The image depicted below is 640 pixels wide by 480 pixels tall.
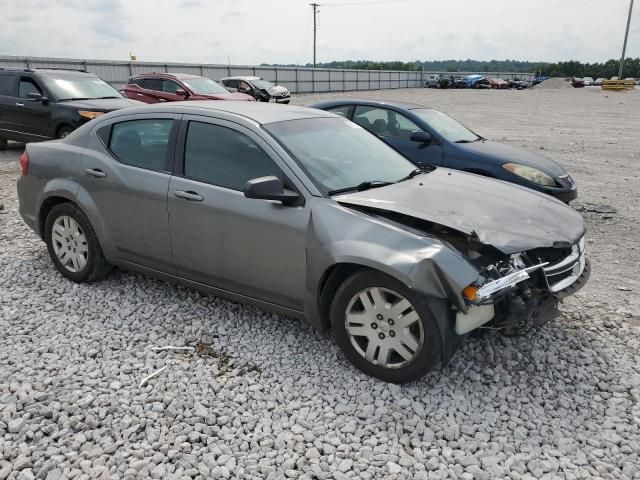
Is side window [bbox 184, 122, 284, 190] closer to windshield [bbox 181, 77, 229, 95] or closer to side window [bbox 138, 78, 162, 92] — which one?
windshield [bbox 181, 77, 229, 95]

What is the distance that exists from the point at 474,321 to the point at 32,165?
13.3 feet

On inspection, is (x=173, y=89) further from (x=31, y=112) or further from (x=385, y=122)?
(x=385, y=122)

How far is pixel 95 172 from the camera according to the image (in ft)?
14.6

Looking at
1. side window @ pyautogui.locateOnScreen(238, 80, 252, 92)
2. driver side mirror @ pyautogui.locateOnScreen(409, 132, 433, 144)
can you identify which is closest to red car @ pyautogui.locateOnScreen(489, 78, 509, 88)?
side window @ pyautogui.locateOnScreen(238, 80, 252, 92)

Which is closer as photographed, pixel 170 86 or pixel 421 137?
pixel 421 137

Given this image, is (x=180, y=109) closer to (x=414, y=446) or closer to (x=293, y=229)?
(x=293, y=229)

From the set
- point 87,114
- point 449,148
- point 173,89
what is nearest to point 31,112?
point 87,114

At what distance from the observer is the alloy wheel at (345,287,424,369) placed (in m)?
3.19

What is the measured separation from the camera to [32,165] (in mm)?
4891

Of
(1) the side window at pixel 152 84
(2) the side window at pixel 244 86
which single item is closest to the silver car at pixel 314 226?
(1) the side window at pixel 152 84

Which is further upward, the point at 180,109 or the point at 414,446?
the point at 180,109

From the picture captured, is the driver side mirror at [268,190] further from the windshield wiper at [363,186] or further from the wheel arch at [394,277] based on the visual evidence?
the wheel arch at [394,277]

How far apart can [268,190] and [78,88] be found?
356 inches

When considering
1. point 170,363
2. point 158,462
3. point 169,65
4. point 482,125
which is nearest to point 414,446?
point 158,462
